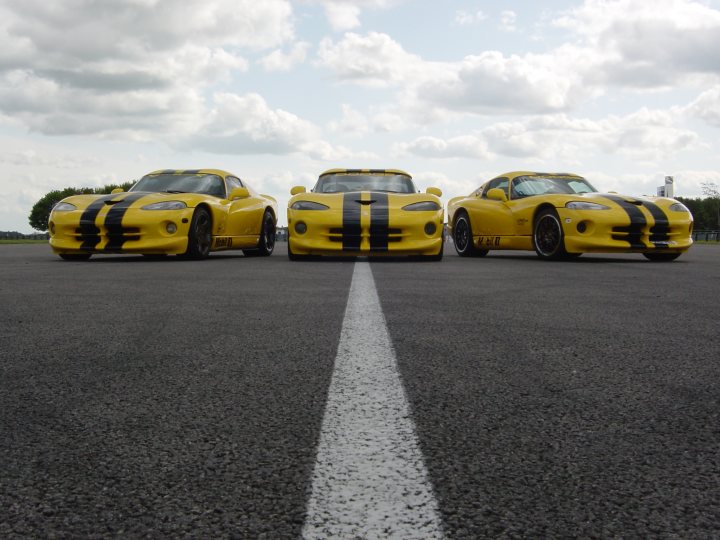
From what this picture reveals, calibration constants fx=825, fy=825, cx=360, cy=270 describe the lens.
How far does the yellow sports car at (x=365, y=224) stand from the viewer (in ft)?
33.2

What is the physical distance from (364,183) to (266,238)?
2474mm

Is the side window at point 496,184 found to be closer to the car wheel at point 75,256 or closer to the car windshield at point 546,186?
the car windshield at point 546,186

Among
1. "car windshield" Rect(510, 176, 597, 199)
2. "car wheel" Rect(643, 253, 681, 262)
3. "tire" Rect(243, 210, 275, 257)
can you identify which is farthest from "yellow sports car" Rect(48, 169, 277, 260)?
"car wheel" Rect(643, 253, 681, 262)

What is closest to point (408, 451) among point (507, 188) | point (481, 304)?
point (481, 304)

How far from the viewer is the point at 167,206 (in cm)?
1060

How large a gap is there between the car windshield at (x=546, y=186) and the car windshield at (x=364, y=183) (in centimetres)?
163

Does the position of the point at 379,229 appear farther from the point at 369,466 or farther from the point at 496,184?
the point at 369,466

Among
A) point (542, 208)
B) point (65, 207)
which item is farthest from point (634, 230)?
point (65, 207)

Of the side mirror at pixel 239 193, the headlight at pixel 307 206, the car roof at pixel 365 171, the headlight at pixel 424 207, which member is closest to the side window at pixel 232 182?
the side mirror at pixel 239 193

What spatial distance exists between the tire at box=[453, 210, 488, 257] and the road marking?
9893mm

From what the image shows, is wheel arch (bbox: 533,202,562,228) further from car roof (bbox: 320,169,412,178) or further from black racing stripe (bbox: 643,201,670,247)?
car roof (bbox: 320,169,412,178)

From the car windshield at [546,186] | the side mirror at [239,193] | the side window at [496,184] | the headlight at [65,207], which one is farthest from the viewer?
the side window at [496,184]

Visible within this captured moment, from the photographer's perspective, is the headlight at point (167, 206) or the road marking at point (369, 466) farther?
the headlight at point (167, 206)

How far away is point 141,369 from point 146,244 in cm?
772
